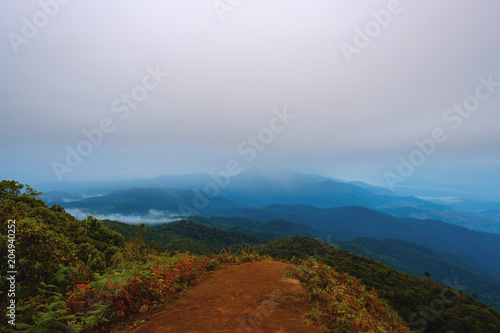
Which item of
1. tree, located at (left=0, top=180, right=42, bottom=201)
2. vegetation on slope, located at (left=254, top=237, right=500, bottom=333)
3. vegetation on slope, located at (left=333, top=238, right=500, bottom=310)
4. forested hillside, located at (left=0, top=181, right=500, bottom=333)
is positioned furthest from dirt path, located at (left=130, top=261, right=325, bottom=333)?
vegetation on slope, located at (left=333, top=238, right=500, bottom=310)

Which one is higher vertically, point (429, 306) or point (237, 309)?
point (237, 309)

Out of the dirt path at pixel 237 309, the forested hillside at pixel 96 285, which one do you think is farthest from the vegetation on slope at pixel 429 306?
the dirt path at pixel 237 309

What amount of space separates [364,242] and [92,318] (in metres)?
222

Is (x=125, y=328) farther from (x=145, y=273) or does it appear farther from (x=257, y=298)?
(x=257, y=298)

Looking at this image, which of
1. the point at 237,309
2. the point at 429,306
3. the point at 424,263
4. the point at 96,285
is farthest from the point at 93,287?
the point at 424,263

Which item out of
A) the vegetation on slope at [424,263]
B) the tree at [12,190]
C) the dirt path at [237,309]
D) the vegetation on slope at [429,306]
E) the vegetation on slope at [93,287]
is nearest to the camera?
the dirt path at [237,309]

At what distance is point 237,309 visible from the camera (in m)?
5.16

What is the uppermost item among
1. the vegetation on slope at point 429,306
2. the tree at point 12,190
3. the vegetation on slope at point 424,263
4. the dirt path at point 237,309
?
the tree at point 12,190

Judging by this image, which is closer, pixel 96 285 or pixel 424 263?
pixel 96 285

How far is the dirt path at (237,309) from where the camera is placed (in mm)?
4449

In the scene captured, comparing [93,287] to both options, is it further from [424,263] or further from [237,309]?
[424,263]

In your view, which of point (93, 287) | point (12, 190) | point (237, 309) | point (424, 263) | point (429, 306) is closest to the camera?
point (237, 309)

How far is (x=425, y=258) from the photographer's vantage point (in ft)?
579

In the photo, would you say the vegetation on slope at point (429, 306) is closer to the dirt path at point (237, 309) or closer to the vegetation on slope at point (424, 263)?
the dirt path at point (237, 309)
